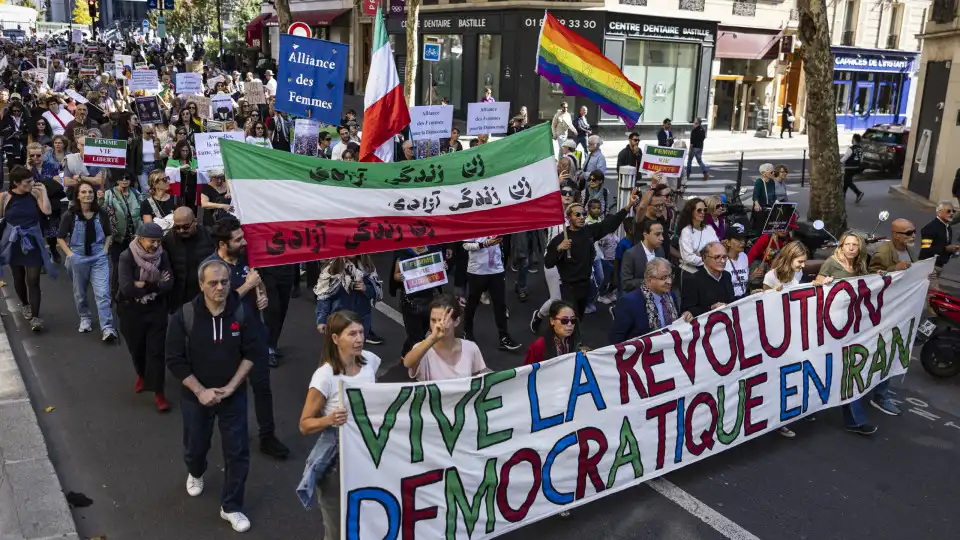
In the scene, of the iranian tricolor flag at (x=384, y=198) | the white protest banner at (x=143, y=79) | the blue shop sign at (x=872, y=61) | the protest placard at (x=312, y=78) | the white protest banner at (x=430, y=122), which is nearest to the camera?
the iranian tricolor flag at (x=384, y=198)

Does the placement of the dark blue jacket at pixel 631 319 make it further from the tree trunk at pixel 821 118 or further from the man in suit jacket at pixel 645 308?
the tree trunk at pixel 821 118

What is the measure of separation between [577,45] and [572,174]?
115 inches

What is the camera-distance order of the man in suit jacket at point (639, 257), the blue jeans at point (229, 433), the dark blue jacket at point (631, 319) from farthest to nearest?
the man in suit jacket at point (639, 257) → the dark blue jacket at point (631, 319) → the blue jeans at point (229, 433)

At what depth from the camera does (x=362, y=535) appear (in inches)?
175

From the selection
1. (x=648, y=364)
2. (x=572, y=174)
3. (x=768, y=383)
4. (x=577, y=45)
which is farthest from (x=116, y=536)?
(x=572, y=174)

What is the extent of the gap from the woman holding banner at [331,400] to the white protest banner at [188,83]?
16.6 m

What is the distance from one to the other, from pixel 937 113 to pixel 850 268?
1371 cm

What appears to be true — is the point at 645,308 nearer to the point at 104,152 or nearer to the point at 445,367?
the point at 445,367

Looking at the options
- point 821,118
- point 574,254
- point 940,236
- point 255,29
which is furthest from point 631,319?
point 255,29

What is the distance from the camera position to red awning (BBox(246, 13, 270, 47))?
46.2m

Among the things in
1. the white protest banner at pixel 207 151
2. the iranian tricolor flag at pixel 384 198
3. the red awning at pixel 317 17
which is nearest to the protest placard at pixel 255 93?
the white protest banner at pixel 207 151

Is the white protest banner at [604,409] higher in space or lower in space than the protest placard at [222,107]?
lower

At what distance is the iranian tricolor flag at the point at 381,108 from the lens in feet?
25.8

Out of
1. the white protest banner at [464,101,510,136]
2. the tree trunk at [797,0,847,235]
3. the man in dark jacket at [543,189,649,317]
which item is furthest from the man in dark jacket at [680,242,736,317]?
the tree trunk at [797,0,847,235]
